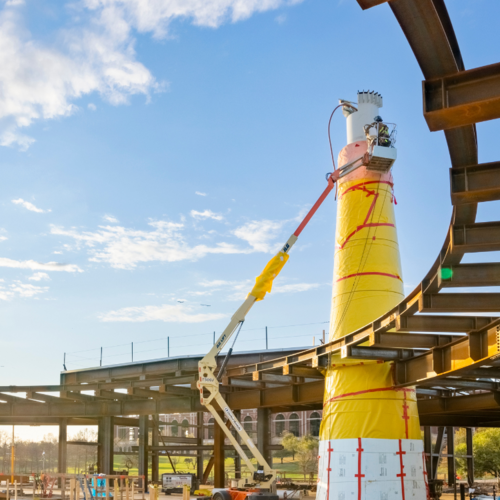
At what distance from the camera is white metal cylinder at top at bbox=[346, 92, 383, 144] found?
23.0 m

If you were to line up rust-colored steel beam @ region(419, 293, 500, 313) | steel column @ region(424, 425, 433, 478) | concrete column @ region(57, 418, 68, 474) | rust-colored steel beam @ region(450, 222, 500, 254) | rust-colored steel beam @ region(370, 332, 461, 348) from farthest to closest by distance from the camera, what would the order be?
concrete column @ region(57, 418, 68, 474) → steel column @ region(424, 425, 433, 478) → rust-colored steel beam @ region(370, 332, 461, 348) → rust-colored steel beam @ region(419, 293, 500, 313) → rust-colored steel beam @ region(450, 222, 500, 254)

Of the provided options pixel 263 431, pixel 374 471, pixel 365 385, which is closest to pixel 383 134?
pixel 365 385

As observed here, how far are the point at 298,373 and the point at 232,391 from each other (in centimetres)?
904

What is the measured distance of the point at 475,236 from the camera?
12.1 metres

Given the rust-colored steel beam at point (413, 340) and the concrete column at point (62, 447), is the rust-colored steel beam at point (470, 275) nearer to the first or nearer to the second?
the rust-colored steel beam at point (413, 340)

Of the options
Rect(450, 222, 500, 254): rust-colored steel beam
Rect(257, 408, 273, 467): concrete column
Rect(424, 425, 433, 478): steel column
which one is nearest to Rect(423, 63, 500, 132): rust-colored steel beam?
Rect(450, 222, 500, 254): rust-colored steel beam

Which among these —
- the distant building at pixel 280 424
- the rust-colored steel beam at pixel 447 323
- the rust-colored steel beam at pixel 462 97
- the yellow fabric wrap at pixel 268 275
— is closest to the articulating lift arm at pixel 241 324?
the yellow fabric wrap at pixel 268 275

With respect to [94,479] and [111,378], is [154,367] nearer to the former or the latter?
[111,378]

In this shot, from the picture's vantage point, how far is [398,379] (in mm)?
21188

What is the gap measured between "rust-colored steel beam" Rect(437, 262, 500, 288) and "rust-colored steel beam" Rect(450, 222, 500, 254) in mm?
1284

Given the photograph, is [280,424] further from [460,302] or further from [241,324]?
[460,302]

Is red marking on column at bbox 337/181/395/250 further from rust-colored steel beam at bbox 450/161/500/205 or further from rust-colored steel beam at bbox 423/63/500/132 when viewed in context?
rust-colored steel beam at bbox 423/63/500/132

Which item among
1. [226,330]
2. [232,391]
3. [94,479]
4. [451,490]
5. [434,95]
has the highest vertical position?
[434,95]

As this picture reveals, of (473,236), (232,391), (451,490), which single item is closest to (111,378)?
(232,391)
